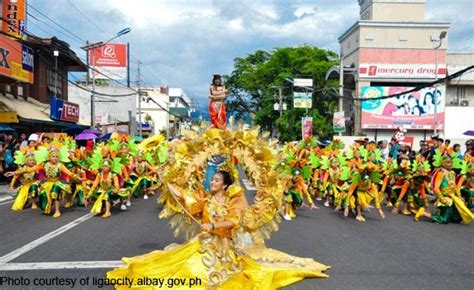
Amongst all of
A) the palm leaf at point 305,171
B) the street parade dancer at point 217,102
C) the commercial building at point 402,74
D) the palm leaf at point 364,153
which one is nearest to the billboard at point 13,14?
the street parade dancer at point 217,102

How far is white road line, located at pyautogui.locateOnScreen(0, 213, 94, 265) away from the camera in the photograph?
691 cm

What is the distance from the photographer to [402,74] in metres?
37.3

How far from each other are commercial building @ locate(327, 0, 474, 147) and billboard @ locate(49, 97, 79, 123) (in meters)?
20.3

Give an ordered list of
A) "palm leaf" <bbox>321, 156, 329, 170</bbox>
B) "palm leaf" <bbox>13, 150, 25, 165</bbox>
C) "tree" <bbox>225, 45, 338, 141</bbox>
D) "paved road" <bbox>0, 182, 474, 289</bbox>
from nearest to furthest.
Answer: "paved road" <bbox>0, 182, 474, 289</bbox>, "palm leaf" <bbox>13, 150, 25, 165</bbox>, "palm leaf" <bbox>321, 156, 329, 170</bbox>, "tree" <bbox>225, 45, 338, 141</bbox>

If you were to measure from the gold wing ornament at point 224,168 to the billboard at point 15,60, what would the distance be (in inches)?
617

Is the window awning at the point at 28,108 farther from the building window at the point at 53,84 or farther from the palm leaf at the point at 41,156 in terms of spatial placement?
the palm leaf at the point at 41,156

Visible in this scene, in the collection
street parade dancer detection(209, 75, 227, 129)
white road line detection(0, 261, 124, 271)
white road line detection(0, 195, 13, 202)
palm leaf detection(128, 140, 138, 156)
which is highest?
street parade dancer detection(209, 75, 227, 129)

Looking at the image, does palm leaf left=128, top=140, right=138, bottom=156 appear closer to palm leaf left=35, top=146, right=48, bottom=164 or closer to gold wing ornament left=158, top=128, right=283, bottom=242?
palm leaf left=35, top=146, right=48, bottom=164

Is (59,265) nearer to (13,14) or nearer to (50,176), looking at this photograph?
(50,176)

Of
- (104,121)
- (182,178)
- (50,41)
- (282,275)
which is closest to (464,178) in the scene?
(282,275)

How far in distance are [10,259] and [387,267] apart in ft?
17.3

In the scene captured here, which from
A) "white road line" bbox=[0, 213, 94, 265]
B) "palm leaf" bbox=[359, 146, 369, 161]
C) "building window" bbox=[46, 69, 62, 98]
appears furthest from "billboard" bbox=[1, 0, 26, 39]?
"palm leaf" bbox=[359, 146, 369, 161]

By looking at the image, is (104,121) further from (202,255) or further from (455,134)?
(202,255)

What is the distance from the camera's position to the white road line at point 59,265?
6.29 metres
